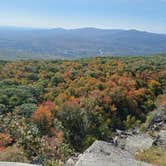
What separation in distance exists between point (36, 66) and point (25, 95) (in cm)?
2067

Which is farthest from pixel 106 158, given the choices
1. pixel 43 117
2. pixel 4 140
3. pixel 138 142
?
pixel 43 117

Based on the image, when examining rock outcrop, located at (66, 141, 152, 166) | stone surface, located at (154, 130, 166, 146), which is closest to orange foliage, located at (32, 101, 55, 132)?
stone surface, located at (154, 130, 166, 146)

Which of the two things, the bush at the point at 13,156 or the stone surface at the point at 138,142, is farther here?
the stone surface at the point at 138,142

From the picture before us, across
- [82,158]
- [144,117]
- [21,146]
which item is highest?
[82,158]

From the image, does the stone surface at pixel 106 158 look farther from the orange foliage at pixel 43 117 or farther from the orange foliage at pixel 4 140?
the orange foliage at pixel 43 117

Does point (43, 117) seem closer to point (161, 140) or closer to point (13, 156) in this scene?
point (161, 140)

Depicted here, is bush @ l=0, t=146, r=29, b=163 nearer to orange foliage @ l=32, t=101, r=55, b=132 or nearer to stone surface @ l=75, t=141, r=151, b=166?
stone surface @ l=75, t=141, r=151, b=166

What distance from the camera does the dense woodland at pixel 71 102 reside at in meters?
24.6

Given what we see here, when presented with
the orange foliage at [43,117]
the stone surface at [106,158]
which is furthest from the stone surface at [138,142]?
the orange foliage at [43,117]

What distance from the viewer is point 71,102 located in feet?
120

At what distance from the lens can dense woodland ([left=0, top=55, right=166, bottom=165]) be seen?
24625 millimetres

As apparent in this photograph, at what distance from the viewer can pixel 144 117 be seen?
4350cm

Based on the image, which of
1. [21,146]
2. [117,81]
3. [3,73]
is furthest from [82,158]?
[3,73]

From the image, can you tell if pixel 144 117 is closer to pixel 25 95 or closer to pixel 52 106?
pixel 52 106
